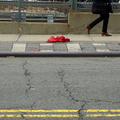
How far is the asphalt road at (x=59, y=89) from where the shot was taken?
5.85 m

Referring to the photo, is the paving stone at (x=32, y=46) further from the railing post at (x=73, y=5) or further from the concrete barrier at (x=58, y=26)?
the railing post at (x=73, y=5)

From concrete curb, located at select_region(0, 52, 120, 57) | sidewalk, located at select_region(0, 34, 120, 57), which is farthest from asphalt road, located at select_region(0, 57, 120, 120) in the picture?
sidewalk, located at select_region(0, 34, 120, 57)

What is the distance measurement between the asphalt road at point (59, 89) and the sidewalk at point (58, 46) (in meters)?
0.66

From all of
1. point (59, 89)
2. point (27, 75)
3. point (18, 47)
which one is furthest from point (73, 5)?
point (59, 89)

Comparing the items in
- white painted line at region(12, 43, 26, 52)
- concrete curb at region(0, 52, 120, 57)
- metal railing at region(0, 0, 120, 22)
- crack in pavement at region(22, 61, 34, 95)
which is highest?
metal railing at region(0, 0, 120, 22)

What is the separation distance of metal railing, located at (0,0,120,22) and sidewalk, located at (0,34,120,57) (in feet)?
3.61

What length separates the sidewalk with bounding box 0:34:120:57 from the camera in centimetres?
1105

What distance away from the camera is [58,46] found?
39.0ft

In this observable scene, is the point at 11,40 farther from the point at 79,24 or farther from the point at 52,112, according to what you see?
the point at 52,112

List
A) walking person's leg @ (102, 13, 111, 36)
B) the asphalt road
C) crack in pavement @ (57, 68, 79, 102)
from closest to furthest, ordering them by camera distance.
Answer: the asphalt road → crack in pavement @ (57, 68, 79, 102) → walking person's leg @ (102, 13, 111, 36)

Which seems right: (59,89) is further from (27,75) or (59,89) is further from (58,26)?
(58,26)

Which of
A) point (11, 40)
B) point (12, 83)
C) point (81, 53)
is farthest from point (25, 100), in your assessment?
point (11, 40)

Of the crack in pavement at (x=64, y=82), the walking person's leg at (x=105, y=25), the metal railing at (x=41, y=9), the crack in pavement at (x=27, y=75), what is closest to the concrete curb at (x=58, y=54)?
the crack in pavement at (x=27, y=75)

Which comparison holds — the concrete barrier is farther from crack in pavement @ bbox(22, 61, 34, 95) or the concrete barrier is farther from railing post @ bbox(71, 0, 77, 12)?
crack in pavement @ bbox(22, 61, 34, 95)
